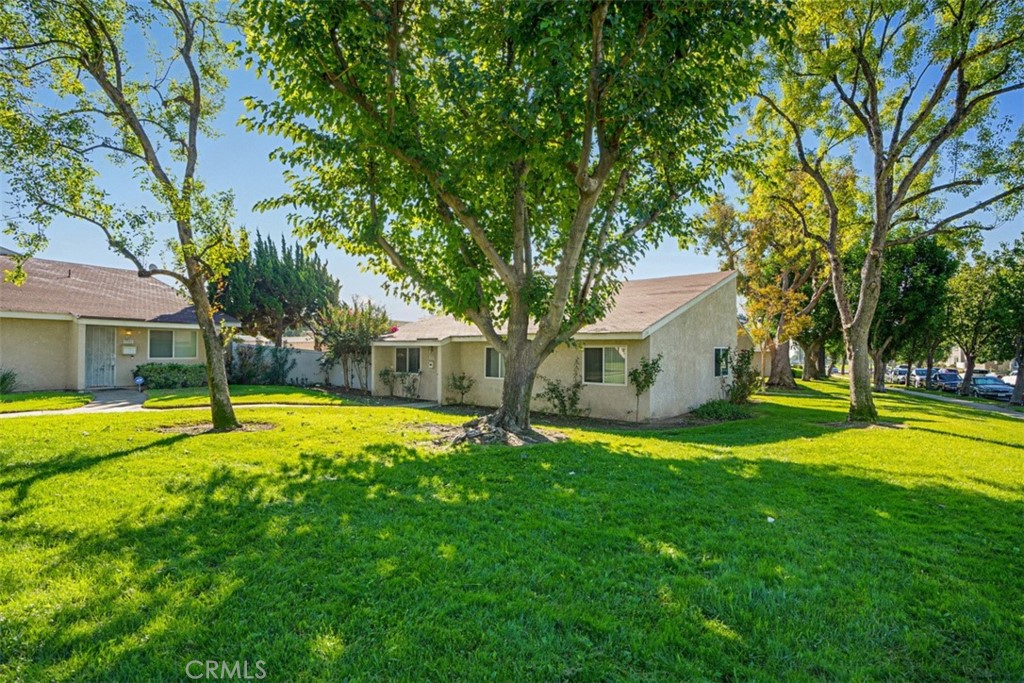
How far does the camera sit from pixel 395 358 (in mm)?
20453

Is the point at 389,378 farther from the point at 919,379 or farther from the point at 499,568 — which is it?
the point at 919,379

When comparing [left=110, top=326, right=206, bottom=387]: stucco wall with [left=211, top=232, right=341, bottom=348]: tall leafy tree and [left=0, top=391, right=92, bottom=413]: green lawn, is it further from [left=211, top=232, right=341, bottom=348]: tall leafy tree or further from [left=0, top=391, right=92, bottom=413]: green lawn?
[left=211, top=232, right=341, bottom=348]: tall leafy tree

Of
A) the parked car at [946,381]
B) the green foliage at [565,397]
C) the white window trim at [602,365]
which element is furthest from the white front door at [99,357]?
the parked car at [946,381]

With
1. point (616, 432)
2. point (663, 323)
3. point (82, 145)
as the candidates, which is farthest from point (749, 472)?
point (82, 145)

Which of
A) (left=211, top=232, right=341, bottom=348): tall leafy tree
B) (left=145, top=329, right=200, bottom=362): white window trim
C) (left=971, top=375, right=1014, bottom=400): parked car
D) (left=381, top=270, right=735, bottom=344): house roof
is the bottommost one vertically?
(left=971, top=375, right=1014, bottom=400): parked car

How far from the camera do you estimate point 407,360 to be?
65.3ft

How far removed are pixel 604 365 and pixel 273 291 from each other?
2111cm

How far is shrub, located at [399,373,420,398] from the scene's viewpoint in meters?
19.4

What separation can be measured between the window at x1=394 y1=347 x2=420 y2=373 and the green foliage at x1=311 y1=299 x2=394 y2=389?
1246 millimetres

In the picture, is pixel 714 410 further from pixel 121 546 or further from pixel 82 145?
pixel 82 145

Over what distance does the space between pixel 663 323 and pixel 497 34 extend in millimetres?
8594

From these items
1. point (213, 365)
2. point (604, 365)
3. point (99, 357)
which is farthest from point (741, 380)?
point (99, 357)
